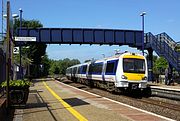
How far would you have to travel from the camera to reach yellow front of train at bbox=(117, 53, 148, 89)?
26656 mm

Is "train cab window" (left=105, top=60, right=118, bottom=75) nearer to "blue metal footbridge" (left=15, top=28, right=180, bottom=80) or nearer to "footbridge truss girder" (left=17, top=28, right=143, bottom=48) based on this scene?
"blue metal footbridge" (left=15, top=28, right=180, bottom=80)

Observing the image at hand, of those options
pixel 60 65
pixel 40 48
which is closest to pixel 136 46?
pixel 40 48

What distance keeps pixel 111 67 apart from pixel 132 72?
2982mm

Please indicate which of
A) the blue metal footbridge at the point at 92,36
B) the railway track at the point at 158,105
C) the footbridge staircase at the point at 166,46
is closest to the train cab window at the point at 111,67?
the railway track at the point at 158,105

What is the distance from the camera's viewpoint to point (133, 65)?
27.5 meters

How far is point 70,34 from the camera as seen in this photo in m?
55.2

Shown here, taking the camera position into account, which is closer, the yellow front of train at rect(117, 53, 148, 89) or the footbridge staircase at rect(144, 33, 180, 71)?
the yellow front of train at rect(117, 53, 148, 89)

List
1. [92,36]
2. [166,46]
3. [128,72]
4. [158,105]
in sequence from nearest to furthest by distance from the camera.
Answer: [158,105] < [128,72] < [166,46] < [92,36]

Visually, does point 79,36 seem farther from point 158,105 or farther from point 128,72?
point 158,105

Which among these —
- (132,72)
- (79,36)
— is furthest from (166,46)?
(132,72)

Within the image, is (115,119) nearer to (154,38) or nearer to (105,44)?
(154,38)

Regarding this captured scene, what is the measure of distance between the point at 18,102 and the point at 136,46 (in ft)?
140

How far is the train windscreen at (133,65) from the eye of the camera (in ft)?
89.2

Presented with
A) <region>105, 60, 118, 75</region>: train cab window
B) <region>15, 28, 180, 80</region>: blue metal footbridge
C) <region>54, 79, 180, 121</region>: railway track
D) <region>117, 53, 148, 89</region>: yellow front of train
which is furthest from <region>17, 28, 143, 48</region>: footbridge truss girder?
<region>54, 79, 180, 121</region>: railway track
